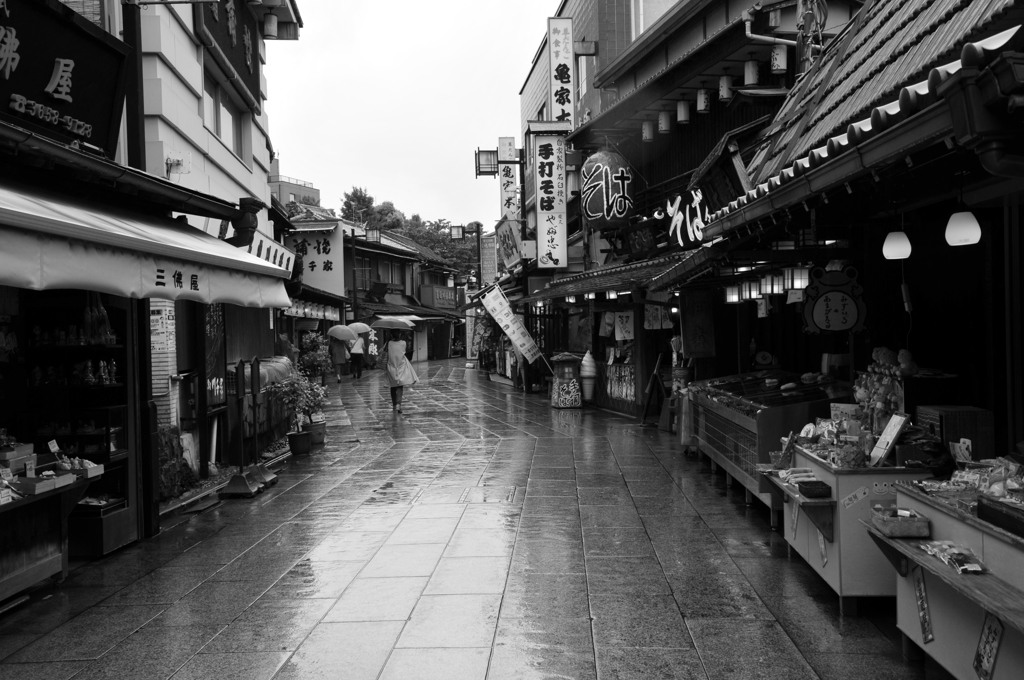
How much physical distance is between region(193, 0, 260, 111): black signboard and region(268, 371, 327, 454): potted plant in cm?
575

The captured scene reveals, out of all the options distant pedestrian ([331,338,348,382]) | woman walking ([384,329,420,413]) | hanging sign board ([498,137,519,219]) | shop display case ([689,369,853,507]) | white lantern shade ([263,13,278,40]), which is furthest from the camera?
distant pedestrian ([331,338,348,382])

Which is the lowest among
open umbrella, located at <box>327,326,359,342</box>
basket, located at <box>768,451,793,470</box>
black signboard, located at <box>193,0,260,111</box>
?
basket, located at <box>768,451,793,470</box>

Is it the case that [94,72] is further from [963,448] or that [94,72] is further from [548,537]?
[963,448]

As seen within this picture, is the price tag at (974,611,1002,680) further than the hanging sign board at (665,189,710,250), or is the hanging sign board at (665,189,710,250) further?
the hanging sign board at (665,189,710,250)

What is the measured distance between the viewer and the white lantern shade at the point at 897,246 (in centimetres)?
681

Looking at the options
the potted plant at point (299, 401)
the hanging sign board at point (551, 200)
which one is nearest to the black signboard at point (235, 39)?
the potted plant at point (299, 401)

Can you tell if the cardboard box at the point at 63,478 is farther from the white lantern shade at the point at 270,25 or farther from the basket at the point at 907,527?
the white lantern shade at the point at 270,25

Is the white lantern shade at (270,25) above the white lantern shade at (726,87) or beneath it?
above

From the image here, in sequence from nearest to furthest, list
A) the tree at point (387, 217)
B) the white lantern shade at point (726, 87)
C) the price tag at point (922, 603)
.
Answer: the price tag at point (922, 603) < the white lantern shade at point (726, 87) < the tree at point (387, 217)

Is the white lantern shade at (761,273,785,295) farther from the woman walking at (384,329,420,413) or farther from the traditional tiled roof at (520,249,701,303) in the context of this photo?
the woman walking at (384,329,420,413)

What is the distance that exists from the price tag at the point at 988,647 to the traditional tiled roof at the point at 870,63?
328 cm

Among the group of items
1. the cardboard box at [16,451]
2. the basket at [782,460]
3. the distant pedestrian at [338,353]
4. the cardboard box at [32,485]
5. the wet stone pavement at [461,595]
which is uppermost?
the distant pedestrian at [338,353]

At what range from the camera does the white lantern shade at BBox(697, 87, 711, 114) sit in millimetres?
16984

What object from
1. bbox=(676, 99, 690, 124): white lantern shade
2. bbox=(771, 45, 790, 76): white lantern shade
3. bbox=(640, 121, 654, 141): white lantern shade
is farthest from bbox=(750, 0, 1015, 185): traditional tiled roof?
bbox=(640, 121, 654, 141): white lantern shade
